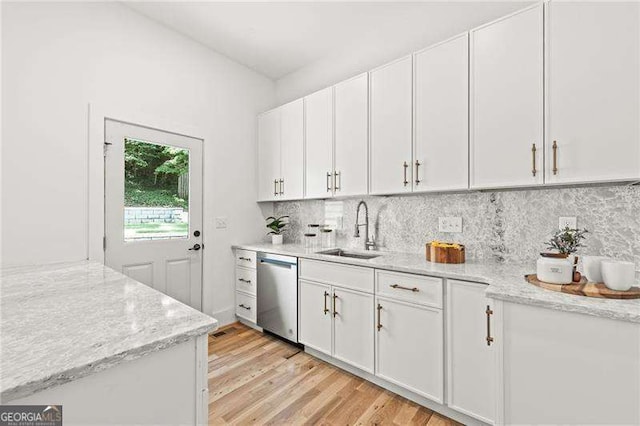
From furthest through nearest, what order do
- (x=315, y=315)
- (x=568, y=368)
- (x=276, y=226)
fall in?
(x=276, y=226) → (x=315, y=315) → (x=568, y=368)

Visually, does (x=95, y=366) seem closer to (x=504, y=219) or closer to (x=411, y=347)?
(x=411, y=347)

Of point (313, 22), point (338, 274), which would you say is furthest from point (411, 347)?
point (313, 22)

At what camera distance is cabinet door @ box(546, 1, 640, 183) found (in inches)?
54.9

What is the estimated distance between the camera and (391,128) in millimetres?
2273

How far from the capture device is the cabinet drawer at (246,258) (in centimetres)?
300

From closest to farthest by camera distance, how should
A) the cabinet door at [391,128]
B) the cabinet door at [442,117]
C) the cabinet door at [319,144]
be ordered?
the cabinet door at [442,117]
the cabinet door at [391,128]
the cabinet door at [319,144]

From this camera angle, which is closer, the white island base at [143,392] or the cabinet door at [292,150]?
the white island base at [143,392]

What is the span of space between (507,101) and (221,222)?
272 centimetres

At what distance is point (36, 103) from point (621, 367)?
11.5 feet

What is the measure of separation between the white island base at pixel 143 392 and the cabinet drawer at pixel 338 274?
1384mm

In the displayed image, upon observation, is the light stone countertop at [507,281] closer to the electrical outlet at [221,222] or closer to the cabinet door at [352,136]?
the cabinet door at [352,136]

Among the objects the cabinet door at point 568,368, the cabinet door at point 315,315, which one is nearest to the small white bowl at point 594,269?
the cabinet door at point 568,368

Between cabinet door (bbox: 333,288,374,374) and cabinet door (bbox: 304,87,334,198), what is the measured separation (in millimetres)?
996

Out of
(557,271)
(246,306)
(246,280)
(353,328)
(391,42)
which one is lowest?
(246,306)
